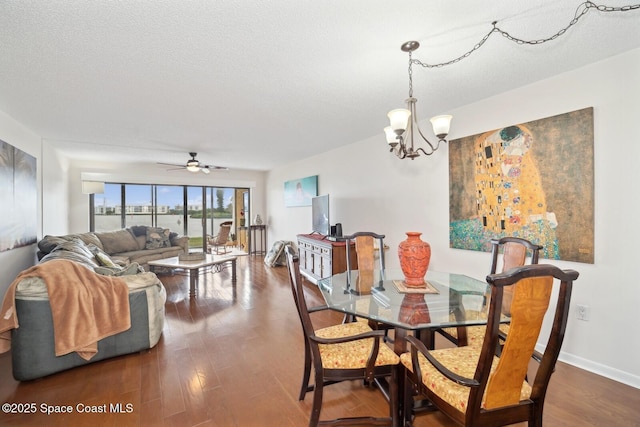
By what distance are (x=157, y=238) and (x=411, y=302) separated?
5638 mm

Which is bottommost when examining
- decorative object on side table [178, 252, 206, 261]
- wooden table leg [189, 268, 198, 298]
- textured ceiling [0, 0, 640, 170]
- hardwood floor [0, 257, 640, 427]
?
hardwood floor [0, 257, 640, 427]

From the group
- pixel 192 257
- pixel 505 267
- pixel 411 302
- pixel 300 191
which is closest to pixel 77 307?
pixel 192 257

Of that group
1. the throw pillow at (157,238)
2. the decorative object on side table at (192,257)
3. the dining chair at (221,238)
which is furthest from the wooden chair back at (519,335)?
the dining chair at (221,238)

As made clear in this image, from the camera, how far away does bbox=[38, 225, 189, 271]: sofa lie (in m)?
4.95

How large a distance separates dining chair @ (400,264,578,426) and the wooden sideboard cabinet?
2211mm

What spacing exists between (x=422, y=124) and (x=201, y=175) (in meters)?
5.63

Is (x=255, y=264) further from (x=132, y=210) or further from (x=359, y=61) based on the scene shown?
(x=359, y=61)

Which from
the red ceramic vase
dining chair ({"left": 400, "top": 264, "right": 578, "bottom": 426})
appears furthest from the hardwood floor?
the red ceramic vase

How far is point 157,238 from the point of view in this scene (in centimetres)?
573

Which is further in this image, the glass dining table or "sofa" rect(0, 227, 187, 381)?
"sofa" rect(0, 227, 187, 381)

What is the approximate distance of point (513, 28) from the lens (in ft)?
5.64

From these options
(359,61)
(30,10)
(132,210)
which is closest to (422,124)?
(359,61)

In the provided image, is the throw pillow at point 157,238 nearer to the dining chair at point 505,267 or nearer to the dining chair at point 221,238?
the dining chair at point 221,238

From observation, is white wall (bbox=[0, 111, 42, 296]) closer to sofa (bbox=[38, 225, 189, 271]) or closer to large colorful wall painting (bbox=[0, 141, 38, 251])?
large colorful wall painting (bbox=[0, 141, 38, 251])
